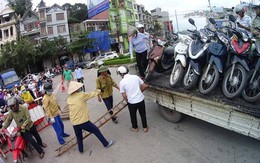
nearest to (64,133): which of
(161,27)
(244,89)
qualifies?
(244,89)

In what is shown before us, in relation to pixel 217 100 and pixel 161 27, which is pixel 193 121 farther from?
pixel 161 27

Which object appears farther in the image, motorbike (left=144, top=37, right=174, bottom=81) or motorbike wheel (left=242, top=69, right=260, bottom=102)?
motorbike (left=144, top=37, right=174, bottom=81)

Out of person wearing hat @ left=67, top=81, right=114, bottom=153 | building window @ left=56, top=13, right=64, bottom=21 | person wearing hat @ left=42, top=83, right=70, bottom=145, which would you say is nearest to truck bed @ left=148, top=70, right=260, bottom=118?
person wearing hat @ left=67, top=81, right=114, bottom=153

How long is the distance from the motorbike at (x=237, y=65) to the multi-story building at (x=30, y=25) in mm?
39574

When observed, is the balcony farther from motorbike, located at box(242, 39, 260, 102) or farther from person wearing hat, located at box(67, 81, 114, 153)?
motorbike, located at box(242, 39, 260, 102)

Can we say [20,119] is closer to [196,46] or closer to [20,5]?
[196,46]

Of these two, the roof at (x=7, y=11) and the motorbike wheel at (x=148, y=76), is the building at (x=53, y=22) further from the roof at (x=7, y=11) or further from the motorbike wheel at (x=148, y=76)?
the motorbike wheel at (x=148, y=76)

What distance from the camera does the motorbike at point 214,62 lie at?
13.3ft

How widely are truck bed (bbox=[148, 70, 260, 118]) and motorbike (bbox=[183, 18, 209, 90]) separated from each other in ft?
0.62

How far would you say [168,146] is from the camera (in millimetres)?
4332

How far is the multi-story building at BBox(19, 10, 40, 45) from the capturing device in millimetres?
38719

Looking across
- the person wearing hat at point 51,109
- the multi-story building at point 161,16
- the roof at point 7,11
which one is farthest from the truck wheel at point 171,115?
the multi-story building at point 161,16

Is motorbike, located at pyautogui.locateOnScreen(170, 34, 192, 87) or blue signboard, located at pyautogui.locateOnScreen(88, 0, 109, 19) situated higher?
blue signboard, located at pyautogui.locateOnScreen(88, 0, 109, 19)

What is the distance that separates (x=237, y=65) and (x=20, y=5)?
5093 cm
